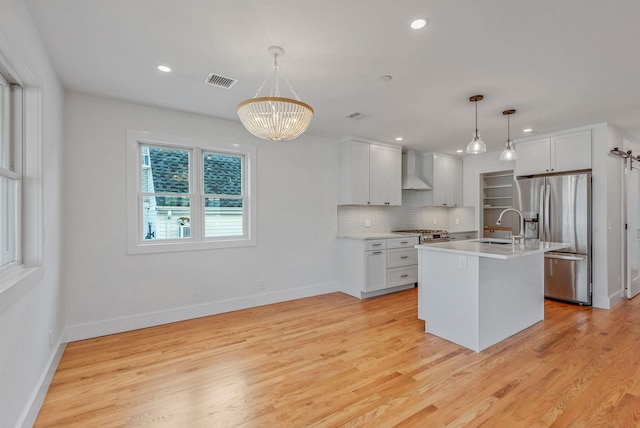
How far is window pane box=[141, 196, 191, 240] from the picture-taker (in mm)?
3633

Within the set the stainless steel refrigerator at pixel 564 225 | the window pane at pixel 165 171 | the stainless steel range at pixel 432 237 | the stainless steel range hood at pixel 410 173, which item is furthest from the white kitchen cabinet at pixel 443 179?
the window pane at pixel 165 171

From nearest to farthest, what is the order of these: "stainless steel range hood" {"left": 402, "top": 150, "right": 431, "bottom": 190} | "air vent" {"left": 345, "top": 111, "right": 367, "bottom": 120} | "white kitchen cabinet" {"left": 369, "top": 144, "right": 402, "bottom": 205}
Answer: "air vent" {"left": 345, "top": 111, "right": 367, "bottom": 120}, "white kitchen cabinet" {"left": 369, "top": 144, "right": 402, "bottom": 205}, "stainless steel range hood" {"left": 402, "top": 150, "right": 431, "bottom": 190}

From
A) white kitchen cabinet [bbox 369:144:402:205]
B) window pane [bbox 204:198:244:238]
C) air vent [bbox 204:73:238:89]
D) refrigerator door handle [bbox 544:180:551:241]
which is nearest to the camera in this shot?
air vent [bbox 204:73:238:89]

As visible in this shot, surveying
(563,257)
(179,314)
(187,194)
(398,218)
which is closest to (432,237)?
(398,218)

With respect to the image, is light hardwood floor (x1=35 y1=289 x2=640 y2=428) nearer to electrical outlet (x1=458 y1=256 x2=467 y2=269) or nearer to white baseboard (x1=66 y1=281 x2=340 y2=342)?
white baseboard (x1=66 y1=281 x2=340 y2=342)

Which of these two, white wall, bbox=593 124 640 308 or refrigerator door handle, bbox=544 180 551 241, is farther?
refrigerator door handle, bbox=544 180 551 241

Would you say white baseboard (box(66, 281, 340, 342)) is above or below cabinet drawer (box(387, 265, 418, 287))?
below

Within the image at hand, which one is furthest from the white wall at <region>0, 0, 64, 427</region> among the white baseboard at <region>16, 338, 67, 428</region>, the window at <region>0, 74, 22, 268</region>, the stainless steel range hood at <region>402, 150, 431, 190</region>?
the stainless steel range hood at <region>402, 150, 431, 190</region>

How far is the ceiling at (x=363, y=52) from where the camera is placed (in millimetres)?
1889

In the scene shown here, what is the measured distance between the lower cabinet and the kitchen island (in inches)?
50.9

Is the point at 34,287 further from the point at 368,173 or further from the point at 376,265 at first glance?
the point at 368,173

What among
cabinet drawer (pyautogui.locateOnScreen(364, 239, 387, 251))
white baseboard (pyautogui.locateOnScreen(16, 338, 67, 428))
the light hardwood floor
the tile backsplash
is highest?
the tile backsplash

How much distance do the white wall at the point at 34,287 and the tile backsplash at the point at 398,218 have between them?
11.9 feet

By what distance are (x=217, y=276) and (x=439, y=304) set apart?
265cm
